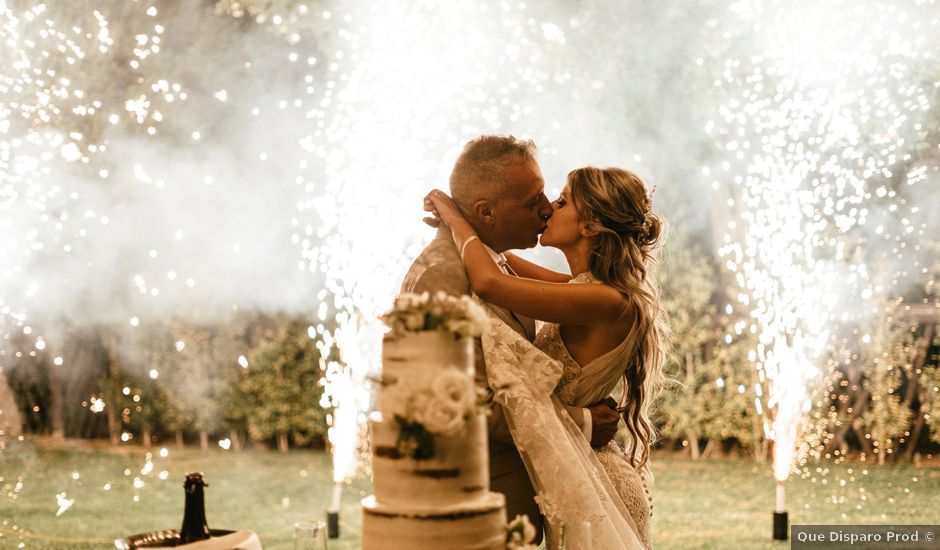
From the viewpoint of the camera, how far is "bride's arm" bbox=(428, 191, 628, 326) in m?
3.03

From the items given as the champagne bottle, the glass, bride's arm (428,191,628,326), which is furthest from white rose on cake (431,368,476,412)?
bride's arm (428,191,628,326)

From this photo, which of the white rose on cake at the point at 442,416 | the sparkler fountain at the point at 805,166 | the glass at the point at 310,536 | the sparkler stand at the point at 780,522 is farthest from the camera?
the sparkler fountain at the point at 805,166

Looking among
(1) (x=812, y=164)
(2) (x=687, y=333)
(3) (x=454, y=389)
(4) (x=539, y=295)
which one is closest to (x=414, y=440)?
(3) (x=454, y=389)

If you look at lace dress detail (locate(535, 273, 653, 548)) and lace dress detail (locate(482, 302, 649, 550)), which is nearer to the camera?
lace dress detail (locate(482, 302, 649, 550))

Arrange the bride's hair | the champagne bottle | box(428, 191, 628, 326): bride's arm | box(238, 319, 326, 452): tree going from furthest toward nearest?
box(238, 319, 326, 452): tree
the bride's hair
box(428, 191, 628, 326): bride's arm
the champagne bottle

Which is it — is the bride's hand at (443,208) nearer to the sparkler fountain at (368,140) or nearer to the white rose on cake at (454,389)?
the white rose on cake at (454,389)

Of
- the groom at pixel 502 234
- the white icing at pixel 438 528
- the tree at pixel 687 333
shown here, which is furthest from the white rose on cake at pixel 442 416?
the tree at pixel 687 333

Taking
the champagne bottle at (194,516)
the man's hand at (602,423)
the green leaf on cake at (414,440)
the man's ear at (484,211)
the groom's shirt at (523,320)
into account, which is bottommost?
the champagne bottle at (194,516)

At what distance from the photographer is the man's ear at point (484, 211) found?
3.34 meters

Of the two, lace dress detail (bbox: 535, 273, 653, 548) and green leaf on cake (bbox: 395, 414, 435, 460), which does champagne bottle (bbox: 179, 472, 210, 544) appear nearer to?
green leaf on cake (bbox: 395, 414, 435, 460)

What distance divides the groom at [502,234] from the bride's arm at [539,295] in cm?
11

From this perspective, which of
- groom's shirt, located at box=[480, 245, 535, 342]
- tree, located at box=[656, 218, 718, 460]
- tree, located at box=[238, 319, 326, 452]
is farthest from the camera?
tree, located at box=[238, 319, 326, 452]

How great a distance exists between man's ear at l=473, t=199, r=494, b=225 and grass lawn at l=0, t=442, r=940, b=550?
12.1ft

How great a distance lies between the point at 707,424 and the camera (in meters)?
9.09
